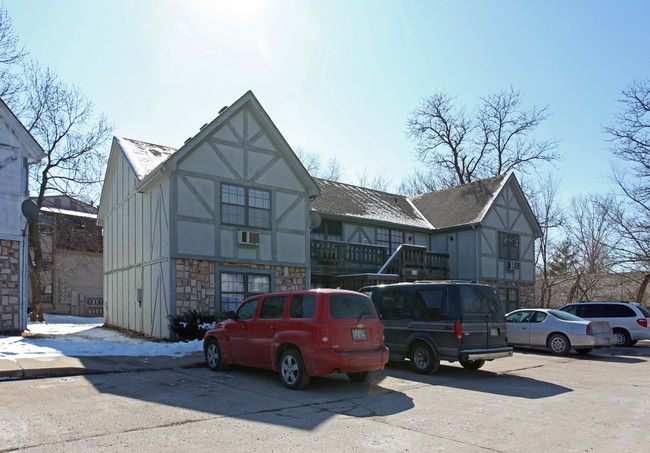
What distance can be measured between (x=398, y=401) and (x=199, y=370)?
4810 mm

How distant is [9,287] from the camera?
15438mm

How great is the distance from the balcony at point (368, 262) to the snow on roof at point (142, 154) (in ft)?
21.9

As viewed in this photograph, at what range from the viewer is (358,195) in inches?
1087

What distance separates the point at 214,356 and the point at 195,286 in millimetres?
5722

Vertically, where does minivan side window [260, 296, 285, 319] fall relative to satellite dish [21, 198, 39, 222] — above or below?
below

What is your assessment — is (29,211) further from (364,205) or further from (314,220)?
(364,205)

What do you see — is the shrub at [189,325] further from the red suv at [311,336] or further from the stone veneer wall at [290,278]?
the red suv at [311,336]

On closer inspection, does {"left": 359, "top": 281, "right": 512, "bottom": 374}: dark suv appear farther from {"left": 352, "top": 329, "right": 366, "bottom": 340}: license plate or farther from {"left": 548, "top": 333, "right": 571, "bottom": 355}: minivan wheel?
{"left": 548, "top": 333, "right": 571, "bottom": 355}: minivan wheel

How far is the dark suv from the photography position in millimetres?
10945

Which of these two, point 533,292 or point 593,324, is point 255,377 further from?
point 533,292

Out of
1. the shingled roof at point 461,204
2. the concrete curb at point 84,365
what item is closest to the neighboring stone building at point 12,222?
the concrete curb at point 84,365

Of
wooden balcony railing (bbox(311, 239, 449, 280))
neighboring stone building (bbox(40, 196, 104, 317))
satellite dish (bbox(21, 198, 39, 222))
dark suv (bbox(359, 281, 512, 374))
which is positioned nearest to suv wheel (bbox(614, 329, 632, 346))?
wooden balcony railing (bbox(311, 239, 449, 280))

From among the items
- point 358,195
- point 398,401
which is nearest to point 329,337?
point 398,401

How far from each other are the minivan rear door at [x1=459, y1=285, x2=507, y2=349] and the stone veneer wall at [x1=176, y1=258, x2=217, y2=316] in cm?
855
